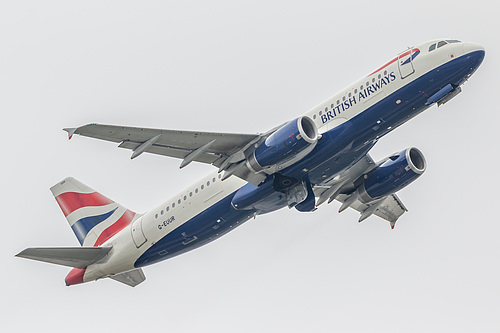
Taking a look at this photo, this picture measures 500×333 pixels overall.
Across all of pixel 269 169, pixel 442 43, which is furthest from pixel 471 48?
pixel 269 169

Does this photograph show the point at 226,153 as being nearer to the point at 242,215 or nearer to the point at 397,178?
the point at 242,215

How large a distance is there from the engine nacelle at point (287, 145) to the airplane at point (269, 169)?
0.04 meters

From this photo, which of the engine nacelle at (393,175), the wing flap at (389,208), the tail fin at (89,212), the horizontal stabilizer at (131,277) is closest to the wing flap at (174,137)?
the engine nacelle at (393,175)

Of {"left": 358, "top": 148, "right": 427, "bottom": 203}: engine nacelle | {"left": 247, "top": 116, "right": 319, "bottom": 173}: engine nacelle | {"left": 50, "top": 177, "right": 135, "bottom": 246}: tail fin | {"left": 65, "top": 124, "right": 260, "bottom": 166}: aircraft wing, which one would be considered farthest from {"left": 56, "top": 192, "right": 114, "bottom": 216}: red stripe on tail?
{"left": 358, "top": 148, "right": 427, "bottom": 203}: engine nacelle

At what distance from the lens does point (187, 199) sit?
133ft

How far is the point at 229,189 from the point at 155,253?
17.3 ft

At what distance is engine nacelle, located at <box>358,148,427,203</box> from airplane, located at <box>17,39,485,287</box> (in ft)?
0.17

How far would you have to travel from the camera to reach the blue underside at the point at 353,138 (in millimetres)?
35344

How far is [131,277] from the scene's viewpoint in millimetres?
43656

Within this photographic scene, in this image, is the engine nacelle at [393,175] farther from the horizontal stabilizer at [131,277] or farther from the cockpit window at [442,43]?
the horizontal stabilizer at [131,277]

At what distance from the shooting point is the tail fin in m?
44.1

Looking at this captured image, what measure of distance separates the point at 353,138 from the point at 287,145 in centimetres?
326

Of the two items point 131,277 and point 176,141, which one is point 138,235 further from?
point 176,141

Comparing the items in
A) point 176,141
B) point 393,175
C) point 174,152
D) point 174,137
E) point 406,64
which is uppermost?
point 174,137
